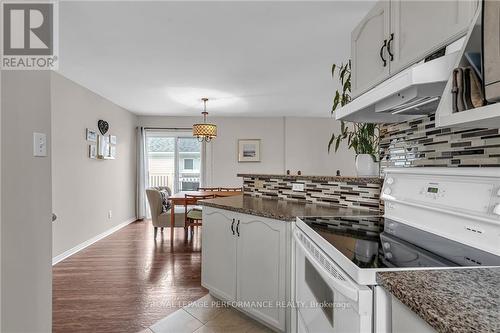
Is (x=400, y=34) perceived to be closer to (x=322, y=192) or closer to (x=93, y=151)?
(x=322, y=192)

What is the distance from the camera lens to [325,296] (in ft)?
3.52

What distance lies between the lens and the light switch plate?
1.21 m

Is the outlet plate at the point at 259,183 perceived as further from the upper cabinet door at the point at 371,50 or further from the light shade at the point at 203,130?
the light shade at the point at 203,130

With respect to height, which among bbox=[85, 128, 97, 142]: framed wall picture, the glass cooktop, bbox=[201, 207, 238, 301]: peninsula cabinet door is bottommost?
bbox=[201, 207, 238, 301]: peninsula cabinet door

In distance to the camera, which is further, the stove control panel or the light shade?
the light shade

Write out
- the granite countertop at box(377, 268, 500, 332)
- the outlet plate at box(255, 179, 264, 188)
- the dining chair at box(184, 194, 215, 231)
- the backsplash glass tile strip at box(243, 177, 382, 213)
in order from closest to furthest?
the granite countertop at box(377, 268, 500, 332) → the backsplash glass tile strip at box(243, 177, 382, 213) → the outlet plate at box(255, 179, 264, 188) → the dining chair at box(184, 194, 215, 231)

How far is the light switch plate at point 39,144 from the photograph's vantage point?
1211 mm

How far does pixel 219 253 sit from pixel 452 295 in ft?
5.67

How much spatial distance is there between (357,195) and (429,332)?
4.70ft

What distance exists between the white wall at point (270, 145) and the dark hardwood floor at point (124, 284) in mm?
2274

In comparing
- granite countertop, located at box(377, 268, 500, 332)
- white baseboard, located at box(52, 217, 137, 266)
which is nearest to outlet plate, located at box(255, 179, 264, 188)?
granite countertop, located at box(377, 268, 500, 332)

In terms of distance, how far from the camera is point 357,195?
1932mm

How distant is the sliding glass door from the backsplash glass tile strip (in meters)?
3.27

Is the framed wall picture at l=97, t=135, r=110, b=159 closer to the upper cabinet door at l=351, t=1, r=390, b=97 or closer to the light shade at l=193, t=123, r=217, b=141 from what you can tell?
the light shade at l=193, t=123, r=217, b=141
